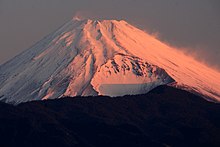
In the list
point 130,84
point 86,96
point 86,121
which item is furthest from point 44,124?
point 130,84

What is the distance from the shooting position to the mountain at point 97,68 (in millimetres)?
181000

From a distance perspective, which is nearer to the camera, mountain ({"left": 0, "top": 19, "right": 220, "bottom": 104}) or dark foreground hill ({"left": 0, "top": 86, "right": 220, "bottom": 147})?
dark foreground hill ({"left": 0, "top": 86, "right": 220, "bottom": 147})

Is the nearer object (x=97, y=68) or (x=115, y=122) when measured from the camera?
(x=115, y=122)

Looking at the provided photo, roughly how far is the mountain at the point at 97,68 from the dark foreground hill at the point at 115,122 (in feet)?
26.6

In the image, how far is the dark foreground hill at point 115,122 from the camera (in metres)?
151

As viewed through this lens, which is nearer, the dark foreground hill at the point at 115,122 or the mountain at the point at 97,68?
the dark foreground hill at the point at 115,122

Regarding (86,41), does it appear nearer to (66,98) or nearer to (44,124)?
(66,98)

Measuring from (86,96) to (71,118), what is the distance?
41.6 feet

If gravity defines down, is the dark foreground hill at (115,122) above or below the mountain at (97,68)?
below

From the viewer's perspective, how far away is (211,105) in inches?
6658

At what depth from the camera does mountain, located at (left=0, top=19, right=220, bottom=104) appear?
181000 mm

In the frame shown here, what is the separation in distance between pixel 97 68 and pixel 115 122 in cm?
2487

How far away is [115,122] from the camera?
159500mm

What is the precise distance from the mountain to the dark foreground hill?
8.10m
